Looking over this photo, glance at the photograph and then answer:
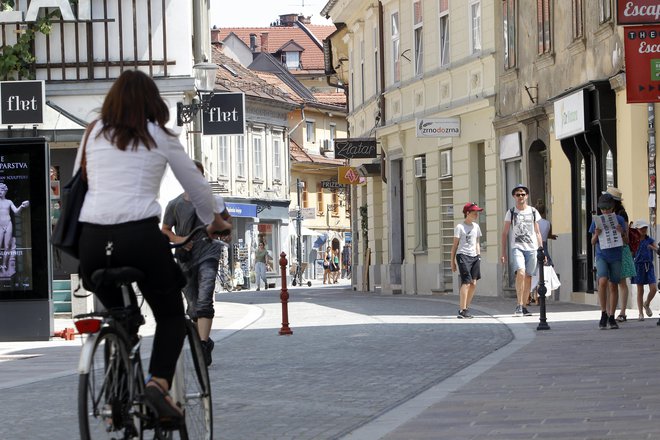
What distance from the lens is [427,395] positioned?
1127cm

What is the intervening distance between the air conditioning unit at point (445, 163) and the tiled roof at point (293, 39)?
257 ft

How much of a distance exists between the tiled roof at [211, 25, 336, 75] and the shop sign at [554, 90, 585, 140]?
87.5 metres

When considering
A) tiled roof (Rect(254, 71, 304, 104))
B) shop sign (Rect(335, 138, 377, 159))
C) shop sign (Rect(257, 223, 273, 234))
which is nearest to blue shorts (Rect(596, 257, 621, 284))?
shop sign (Rect(335, 138, 377, 159))

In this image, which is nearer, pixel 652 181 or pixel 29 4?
pixel 652 181

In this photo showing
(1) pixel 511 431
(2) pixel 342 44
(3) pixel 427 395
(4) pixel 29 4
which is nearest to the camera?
(1) pixel 511 431

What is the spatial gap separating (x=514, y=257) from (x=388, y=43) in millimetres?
18782

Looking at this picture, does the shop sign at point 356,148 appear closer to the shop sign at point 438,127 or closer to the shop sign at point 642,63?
the shop sign at point 438,127

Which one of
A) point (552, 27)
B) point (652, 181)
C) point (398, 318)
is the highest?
point (552, 27)

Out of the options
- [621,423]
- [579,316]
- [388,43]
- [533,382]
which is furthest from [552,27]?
[621,423]

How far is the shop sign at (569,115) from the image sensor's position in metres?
26.2

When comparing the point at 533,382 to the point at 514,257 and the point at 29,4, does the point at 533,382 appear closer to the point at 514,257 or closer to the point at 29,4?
Result: the point at 514,257

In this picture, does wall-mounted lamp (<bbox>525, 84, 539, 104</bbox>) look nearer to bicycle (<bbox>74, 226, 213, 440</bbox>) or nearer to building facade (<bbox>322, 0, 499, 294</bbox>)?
building facade (<bbox>322, 0, 499, 294</bbox>)

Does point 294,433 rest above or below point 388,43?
below

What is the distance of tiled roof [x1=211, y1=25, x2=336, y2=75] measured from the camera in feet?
383
